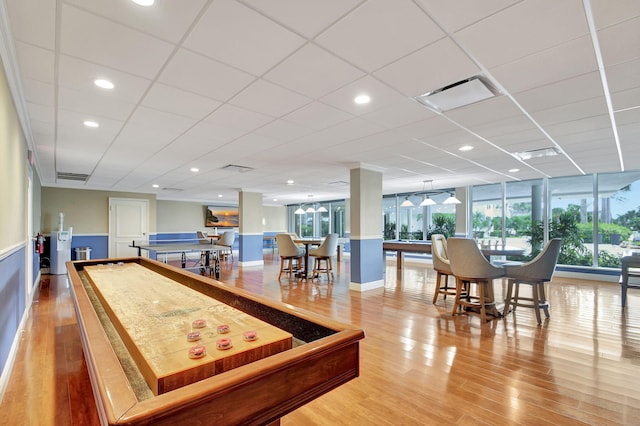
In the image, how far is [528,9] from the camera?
5.33 ft

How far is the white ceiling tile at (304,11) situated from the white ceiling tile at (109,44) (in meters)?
0.76

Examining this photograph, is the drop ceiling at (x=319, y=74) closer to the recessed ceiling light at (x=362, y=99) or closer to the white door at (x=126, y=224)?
the recessed ceiling light at (x=362, y=99)

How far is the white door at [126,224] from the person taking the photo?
9.36 m

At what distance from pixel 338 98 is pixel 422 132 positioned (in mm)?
1462

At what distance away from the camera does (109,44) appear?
6.27 ft

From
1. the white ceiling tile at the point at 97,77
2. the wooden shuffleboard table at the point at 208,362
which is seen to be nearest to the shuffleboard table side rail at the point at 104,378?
the wooden shuffleboard table at the point at 208,362

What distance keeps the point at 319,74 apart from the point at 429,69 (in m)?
0.82

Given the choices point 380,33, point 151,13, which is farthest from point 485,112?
point 151,13

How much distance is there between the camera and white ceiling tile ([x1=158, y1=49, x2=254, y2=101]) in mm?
2123

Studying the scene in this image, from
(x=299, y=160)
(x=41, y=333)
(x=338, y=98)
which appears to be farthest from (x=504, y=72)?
(x=41, y=333)

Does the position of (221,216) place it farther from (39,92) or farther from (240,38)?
(240,38)

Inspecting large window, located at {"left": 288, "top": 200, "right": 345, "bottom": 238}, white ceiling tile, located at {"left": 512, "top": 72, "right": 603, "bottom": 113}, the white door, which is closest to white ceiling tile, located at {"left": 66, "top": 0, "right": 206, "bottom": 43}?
white ceiling tile, located at {"left": 512, "top": 72, "right": 603, "bottom": 113}

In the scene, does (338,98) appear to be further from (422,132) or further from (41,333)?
(41,333)

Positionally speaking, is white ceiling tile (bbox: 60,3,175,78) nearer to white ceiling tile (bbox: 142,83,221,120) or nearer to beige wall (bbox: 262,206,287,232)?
white ceiling tile (bbox: 142,83,221,120)
